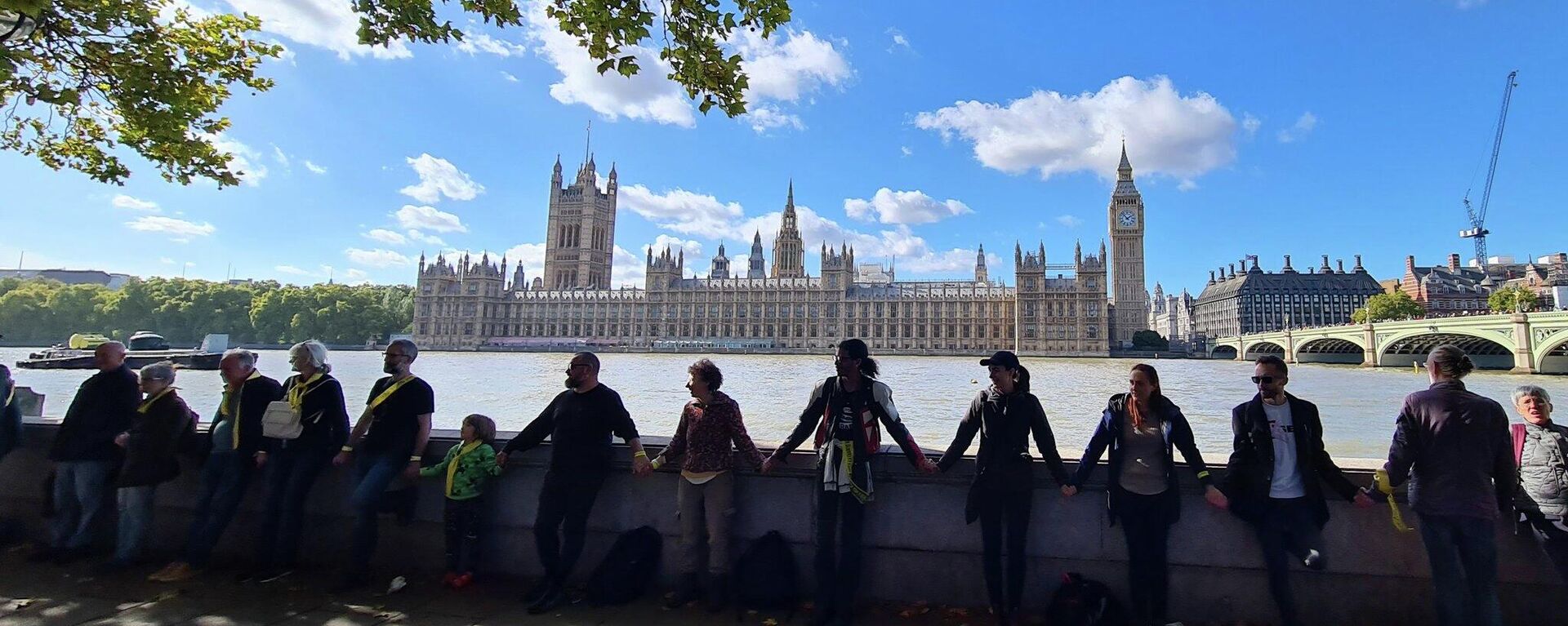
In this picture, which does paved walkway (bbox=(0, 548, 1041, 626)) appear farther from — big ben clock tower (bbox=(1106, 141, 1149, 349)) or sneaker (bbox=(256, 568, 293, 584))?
big ben clock tower (bbox=(1106, 141, 1149, 349))

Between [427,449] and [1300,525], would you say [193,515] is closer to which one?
[427,449]

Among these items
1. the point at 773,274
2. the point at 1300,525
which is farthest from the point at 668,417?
the point at 773,274

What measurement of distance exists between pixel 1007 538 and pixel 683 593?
1656 millimetres

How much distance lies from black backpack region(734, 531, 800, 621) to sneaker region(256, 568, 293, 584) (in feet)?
8.46


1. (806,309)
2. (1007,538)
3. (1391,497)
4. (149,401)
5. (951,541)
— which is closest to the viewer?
(1391,497)

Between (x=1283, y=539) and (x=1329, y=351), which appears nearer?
(x=1283, y=539)

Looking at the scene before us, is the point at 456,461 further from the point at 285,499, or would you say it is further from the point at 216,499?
the point at 216,499

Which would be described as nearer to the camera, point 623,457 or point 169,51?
point 623,457

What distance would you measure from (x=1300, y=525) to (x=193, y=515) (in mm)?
6093

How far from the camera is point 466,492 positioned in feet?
12.4

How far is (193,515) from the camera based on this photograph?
14.0 feet

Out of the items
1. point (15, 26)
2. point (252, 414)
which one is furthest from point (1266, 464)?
point (15, 26)

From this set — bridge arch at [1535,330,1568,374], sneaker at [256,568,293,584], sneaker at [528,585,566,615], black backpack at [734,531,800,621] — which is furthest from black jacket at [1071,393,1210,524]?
bridge arch at [1535,330,1568,374]

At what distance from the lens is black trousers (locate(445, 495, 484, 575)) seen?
12.5 ft
